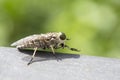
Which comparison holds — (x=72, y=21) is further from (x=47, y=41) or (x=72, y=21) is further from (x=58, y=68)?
(x=58, y=68)

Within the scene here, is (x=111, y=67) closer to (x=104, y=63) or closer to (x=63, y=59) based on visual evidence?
(x=104, y=63)

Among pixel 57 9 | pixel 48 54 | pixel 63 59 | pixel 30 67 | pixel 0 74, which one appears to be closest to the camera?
pixel 0 74

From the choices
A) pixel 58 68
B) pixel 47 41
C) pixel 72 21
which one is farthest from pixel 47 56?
pixel 72 21

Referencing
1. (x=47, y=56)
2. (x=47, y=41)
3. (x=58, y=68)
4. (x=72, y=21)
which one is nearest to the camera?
(x=58, y=68)

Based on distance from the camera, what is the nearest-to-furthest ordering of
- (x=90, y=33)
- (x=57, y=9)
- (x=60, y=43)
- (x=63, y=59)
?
(x=63, y=59) → (x=60, y=43) → (x=90, y=33) → (x=57, y=9)

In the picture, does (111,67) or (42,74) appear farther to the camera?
(111,67)

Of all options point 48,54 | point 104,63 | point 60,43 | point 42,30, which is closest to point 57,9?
point 42,30
